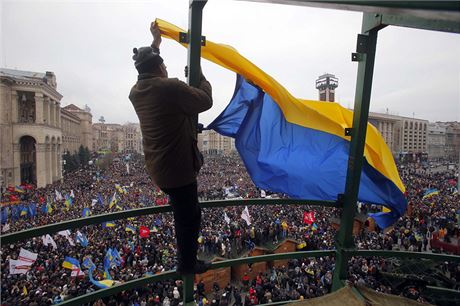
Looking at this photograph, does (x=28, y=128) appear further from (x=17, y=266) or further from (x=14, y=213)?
(x=17, y=266)

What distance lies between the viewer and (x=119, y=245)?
13.0m

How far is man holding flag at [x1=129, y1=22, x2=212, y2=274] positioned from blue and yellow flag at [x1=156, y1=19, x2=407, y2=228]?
128 cm

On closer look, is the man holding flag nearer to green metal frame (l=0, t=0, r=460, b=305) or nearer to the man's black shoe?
green metal frame (l=0, t=0, r=460, b=305)

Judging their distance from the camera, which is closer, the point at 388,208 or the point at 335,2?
the point at 335,2

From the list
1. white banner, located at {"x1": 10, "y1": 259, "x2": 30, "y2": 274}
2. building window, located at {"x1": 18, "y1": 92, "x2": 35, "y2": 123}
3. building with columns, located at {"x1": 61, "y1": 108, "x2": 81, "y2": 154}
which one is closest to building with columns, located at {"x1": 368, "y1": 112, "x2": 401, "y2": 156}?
building with columns, located at {"x1": 61, "y1": 108, "x2": 81, "y2": 154}

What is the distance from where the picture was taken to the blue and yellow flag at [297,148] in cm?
309

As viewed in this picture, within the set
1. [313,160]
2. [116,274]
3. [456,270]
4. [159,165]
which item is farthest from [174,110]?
[456,270]

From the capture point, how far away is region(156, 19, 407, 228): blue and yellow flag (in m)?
3.09

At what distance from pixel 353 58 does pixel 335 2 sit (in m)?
1.58

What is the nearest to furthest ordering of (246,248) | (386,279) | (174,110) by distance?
(174,110) → (386,279) → (246,248)

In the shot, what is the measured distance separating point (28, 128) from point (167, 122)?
145 ft

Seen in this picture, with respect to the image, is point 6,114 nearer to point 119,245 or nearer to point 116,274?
point 119,245

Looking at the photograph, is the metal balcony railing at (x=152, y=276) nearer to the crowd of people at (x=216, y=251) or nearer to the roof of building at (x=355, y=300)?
the roof of building at (x=355, y=300)

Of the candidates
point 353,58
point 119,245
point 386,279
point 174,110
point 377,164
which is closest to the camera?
point 174,110
